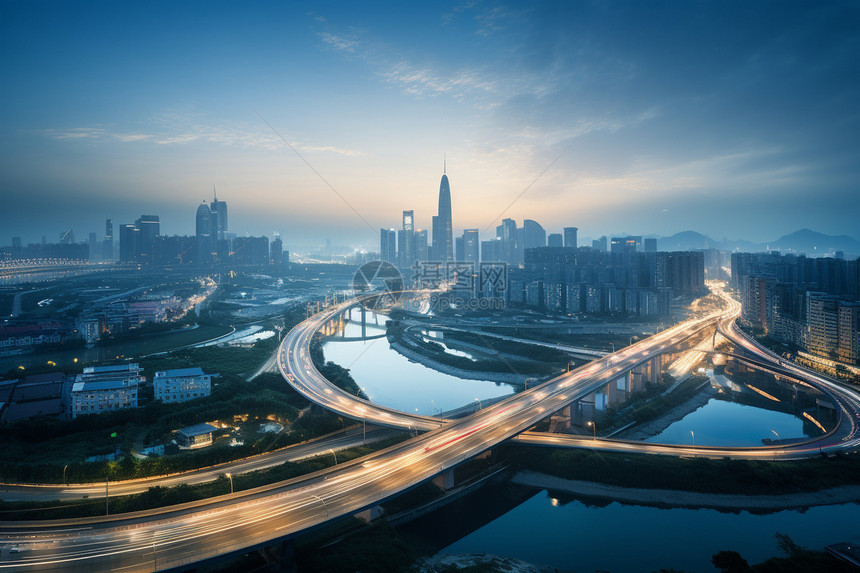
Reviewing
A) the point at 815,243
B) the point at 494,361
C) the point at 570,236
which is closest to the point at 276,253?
the point at 570,236

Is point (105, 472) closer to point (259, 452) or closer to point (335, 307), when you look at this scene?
point (259, 452)

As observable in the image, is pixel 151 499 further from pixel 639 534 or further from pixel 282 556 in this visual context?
pixel 639 534

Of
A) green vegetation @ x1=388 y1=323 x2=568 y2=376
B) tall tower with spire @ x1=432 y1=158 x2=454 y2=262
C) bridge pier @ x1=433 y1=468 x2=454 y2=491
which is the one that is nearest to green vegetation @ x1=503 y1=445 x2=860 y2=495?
bridge pier @ x1=433 y1=468 x2=454 y2=491

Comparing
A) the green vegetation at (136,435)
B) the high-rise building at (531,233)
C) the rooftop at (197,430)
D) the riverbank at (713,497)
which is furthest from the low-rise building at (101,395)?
the high-rise building at (531,233)

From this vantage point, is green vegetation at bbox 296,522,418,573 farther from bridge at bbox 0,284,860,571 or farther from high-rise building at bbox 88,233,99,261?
high-rise building at bbox 88,233,99,261

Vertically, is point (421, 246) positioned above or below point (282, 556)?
above
